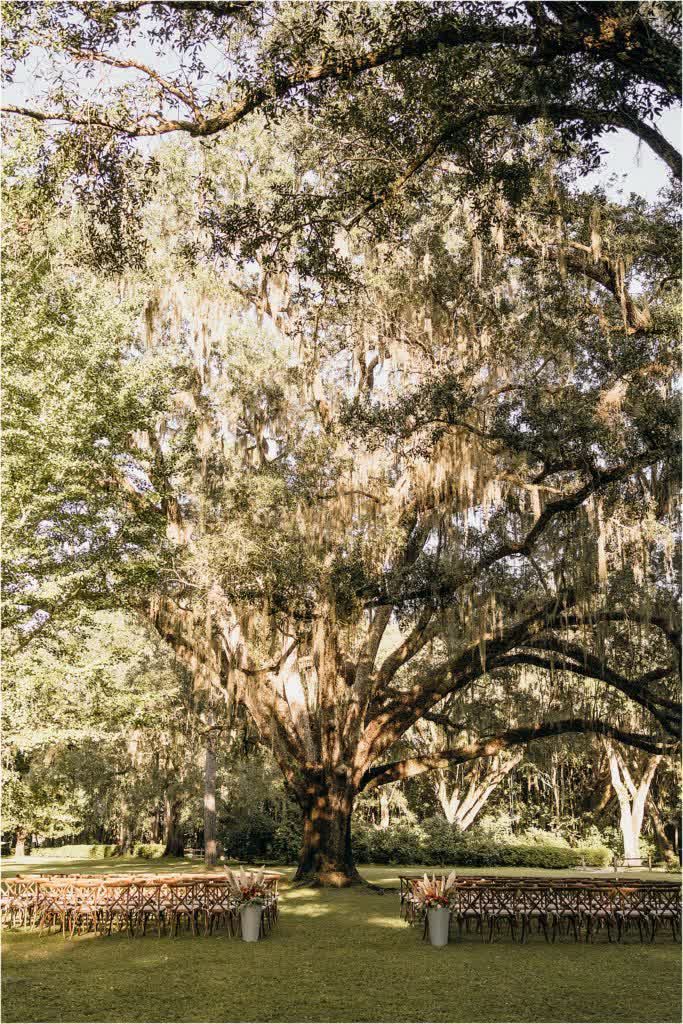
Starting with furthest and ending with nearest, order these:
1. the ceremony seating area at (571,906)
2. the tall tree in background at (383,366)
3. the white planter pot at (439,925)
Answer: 1. the ceremony seating area at (571,906)
2. the white planter pot at (439,925)
3. the tall tree in background at (383,366)

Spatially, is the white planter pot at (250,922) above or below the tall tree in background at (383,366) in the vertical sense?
below

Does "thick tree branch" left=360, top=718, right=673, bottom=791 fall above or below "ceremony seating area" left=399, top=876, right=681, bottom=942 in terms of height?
above

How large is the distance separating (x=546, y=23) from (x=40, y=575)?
10.9 m

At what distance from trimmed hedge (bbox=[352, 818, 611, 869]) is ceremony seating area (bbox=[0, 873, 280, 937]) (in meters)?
17.0

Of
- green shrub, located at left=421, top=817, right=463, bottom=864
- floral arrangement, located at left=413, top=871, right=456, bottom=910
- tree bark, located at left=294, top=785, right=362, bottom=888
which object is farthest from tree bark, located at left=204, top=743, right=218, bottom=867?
floral arrangement, located at left=413, top=871, right=456, bottom=910

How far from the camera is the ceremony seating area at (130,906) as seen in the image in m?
11.4

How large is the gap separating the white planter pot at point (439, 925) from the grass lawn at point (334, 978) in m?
0.15

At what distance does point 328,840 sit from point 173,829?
15.7 meters

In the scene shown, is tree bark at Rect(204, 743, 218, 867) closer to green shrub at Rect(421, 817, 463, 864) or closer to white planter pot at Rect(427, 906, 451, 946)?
Result: green shrub at Rect(421, 817, 463, 864)

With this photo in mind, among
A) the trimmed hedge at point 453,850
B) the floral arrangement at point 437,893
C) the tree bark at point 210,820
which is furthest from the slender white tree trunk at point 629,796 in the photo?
the floral arrangement at point 437,893

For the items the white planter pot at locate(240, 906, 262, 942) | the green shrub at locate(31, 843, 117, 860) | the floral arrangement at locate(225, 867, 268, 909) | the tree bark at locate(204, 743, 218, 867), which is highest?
the floral arrangement at locate(225, 867, 268, 909)

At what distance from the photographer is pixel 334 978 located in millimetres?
8164

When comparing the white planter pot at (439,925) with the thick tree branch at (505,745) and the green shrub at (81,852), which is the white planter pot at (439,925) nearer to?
the thick tree branch at (505,745)

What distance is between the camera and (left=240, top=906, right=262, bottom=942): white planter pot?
1064 cm
